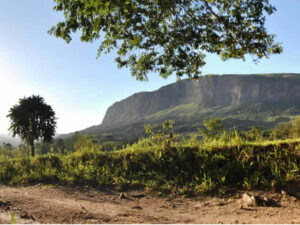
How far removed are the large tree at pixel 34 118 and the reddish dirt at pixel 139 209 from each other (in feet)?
76.1

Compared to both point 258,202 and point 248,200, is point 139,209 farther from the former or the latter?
point 258,202

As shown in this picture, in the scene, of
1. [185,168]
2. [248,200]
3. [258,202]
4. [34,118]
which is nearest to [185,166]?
[185,168]

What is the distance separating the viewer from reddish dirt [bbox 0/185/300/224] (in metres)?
4.14

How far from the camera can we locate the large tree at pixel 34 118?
2705 centimetres

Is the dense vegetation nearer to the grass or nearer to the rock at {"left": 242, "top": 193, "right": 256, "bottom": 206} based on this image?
the grass

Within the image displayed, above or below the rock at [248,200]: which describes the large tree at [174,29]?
above

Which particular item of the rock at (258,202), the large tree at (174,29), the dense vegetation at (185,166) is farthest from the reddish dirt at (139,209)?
the large tree at (174,29)

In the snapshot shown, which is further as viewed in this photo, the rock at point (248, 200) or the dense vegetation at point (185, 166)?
the dense vegetation at point (185, 166)

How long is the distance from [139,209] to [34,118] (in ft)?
86.1

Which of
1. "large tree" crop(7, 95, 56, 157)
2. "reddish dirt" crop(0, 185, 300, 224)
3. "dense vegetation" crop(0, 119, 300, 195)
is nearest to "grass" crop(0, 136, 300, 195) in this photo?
"dense vegetation" crop(0, 119, 300, 195)

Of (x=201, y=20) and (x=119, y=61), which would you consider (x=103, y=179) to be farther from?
(x=201, y=20)

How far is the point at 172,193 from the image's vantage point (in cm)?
588

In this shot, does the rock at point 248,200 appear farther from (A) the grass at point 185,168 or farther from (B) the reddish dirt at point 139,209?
(A) the grass at point 185,168

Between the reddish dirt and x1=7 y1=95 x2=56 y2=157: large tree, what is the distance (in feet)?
76.1
